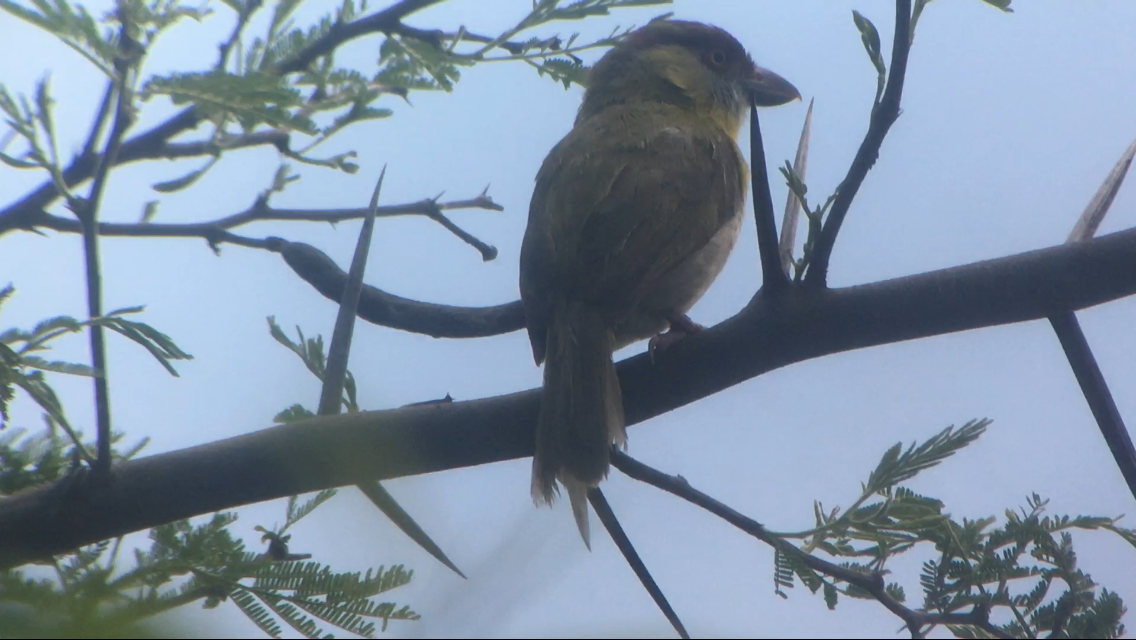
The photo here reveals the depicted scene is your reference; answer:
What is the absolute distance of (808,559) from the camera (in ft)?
6.81

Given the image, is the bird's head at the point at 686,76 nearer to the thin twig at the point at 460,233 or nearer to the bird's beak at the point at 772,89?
the bird's beak at the point at 772,89

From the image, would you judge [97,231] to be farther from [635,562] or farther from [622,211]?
[622,211]

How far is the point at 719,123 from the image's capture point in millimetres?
5328

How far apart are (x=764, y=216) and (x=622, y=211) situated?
1.71m

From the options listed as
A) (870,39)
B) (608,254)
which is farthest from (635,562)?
(608,254)

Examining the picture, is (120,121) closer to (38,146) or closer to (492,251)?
(38,146)

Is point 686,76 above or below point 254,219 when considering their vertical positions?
above

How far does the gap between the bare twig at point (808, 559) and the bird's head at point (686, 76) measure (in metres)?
3.43

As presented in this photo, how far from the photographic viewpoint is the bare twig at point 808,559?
190 cm

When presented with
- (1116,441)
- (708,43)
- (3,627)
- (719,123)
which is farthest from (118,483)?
(708,43)

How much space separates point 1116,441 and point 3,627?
1712 millimetres

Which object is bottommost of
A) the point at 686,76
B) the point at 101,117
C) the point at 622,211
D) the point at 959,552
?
the point at 959,552

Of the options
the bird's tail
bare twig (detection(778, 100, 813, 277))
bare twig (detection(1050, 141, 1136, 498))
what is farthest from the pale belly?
bare twig (detection(1050, 141, 1136, 498))

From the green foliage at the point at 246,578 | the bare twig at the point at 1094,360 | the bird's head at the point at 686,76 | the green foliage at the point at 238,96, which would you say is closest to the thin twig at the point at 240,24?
the green foliage at the point at 238,96
